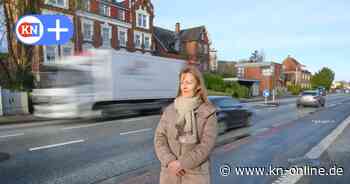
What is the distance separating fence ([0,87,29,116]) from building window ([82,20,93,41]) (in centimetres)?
2043

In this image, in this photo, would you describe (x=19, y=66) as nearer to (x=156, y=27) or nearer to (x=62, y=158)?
(x=62, y=158)

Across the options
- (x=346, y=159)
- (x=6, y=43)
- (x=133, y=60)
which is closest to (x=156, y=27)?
(x=6, y=43)

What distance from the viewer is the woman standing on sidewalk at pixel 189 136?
2535 millimetres

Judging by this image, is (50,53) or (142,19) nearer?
(50,53)

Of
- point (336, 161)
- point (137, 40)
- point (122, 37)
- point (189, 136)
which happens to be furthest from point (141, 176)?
point (137, 40)

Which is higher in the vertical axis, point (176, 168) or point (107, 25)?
point (107, 25)

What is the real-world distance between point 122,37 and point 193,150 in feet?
131

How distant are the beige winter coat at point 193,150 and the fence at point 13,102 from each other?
51.8ft

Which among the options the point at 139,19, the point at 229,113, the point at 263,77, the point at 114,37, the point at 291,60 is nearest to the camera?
the point at 229,113

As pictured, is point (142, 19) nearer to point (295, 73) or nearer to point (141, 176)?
point (141, 176)

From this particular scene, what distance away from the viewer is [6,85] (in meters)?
18.1

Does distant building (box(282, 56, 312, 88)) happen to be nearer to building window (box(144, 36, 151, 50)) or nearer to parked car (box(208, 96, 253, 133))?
building window (box(144, 36, 151, 50))

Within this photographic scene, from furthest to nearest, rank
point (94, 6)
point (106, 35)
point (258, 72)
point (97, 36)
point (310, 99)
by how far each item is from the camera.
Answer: point (258, 72)
point (106, 35)
point (97, 36)
point (94, 6)
point (310, 99)

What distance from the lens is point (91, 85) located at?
12617 millimetres
